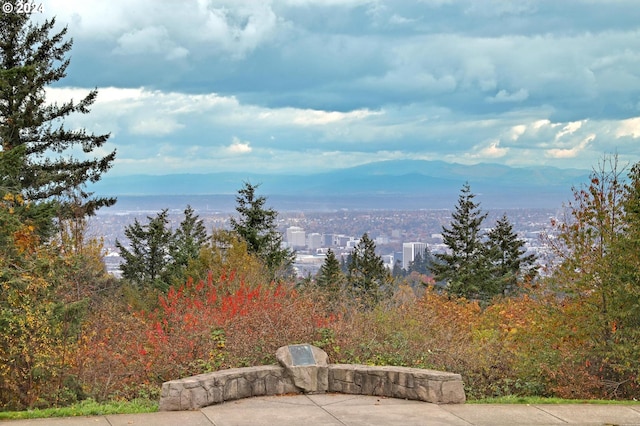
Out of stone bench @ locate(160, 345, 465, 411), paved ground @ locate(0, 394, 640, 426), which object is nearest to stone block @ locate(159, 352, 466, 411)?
stone bench @ locate(160, 345, 465, 411)

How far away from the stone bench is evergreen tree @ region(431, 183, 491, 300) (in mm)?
40035

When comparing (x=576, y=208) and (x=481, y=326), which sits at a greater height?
(x=576, y=208)

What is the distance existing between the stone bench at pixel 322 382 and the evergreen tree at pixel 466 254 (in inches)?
1576

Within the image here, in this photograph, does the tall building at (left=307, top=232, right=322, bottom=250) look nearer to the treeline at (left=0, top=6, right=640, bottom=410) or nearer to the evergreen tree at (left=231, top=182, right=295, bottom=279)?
the evergreen tree at (left=231, top=182, right=295, bottom=279)

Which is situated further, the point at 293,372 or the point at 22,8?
the point at 22,8

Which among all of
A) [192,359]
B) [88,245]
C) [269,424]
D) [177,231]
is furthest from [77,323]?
[177,231]

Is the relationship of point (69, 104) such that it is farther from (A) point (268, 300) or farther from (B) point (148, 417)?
(B) point (148, 417)

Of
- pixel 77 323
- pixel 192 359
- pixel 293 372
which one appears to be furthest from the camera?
pixel 77 323

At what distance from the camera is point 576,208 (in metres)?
13.5

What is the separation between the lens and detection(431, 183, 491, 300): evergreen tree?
170 ft

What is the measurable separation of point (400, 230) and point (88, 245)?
409 feet

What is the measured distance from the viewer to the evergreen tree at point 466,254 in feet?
170

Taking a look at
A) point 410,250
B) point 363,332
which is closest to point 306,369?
point 363,332

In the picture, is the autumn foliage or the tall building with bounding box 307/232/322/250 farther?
the tall building with bounding box 307/232/322/250
